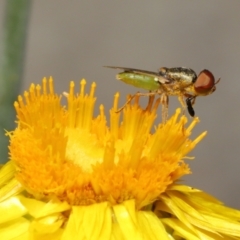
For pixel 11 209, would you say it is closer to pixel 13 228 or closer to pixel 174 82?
pixel 13 228

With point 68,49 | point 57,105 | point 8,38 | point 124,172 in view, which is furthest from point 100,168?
point 68,49

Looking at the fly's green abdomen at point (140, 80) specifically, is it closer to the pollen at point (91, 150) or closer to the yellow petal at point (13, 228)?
the pollen at point (91, 150)

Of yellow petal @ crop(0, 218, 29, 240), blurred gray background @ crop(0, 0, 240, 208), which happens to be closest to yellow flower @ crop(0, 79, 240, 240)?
yellow petal @ crop(0, 218, 29, 240)

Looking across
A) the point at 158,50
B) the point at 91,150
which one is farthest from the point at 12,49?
the point at 158,50

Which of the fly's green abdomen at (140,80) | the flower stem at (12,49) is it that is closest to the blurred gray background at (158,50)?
the flower stem at (12,49)

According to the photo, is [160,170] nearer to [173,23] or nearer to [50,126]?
[50,126]

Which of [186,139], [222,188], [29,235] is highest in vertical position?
[186,139]
